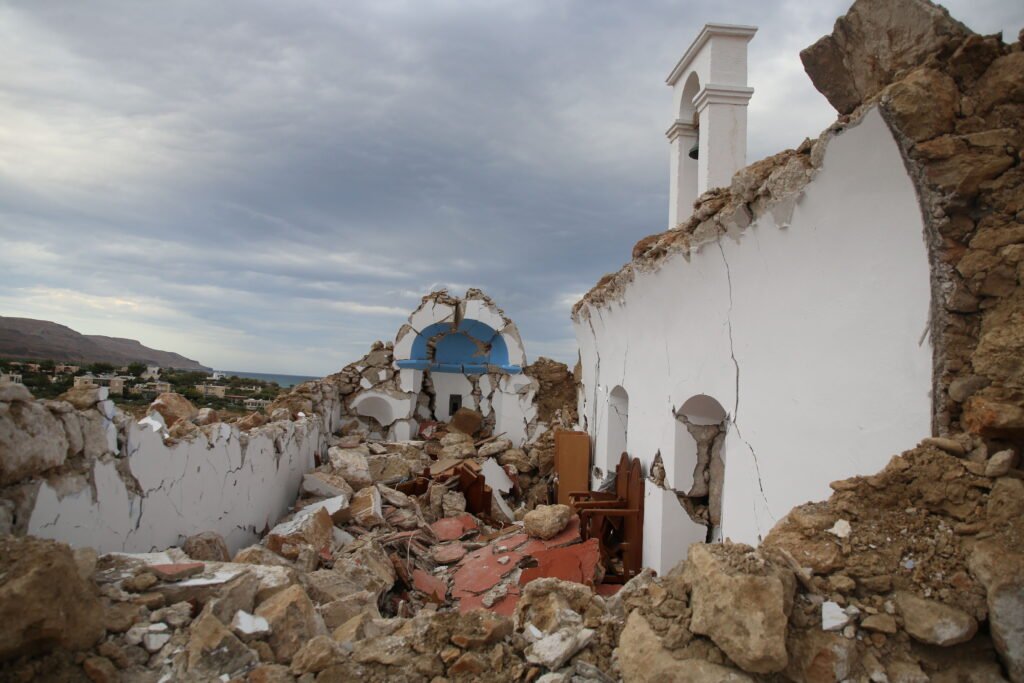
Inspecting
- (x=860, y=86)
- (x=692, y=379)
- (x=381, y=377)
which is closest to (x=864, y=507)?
(x=860, y=86)

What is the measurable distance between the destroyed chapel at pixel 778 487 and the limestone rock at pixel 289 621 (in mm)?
11

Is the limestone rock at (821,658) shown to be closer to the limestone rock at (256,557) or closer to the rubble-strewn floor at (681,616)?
the rubble-strewn floor at (681,616)

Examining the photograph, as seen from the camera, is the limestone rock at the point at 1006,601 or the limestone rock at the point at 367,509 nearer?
the limestone rock at the point at 1006,601

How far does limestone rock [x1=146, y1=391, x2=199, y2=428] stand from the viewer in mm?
6055

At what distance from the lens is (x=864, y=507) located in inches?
92.7

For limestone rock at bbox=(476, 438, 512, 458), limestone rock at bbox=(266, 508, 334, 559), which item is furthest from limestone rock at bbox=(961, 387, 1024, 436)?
limestone rock at bbox=(476, 438, 512, 458)

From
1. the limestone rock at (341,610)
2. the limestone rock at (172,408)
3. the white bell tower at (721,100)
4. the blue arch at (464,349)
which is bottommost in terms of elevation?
the limestone rock at (341,610)

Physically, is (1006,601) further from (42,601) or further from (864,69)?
(42,601)

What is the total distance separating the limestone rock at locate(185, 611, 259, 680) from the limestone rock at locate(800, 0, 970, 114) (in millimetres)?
3493

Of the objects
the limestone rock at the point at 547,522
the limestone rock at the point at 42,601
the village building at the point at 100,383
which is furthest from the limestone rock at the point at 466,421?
the limestone rock at the point at 42,601

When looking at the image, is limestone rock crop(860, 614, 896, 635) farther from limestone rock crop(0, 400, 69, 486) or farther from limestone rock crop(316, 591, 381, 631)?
limestone rock crop(0, 400, 69, 486)

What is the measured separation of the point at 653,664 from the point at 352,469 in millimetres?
6638

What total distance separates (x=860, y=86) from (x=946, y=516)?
1.92 meters

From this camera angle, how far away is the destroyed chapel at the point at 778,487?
2.04m
